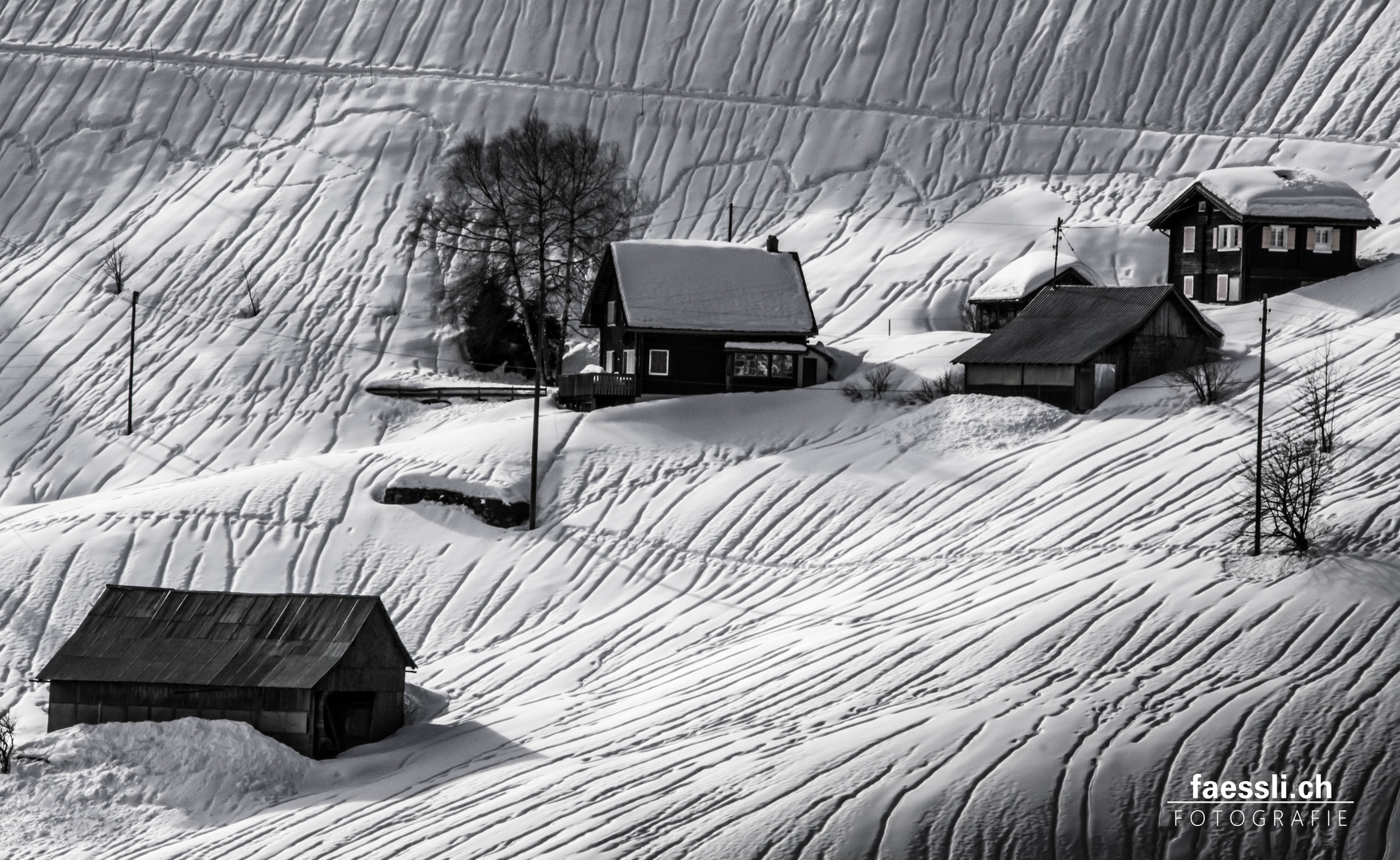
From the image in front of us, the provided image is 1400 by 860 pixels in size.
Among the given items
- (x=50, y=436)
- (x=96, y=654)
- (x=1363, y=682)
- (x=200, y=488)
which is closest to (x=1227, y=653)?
(x=1363, y=682)

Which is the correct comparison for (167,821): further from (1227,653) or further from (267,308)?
(267,308)

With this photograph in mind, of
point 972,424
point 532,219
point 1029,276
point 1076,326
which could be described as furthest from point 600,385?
point 1029,276

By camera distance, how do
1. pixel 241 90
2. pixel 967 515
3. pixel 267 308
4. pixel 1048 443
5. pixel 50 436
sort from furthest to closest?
pixel 241 90 → pixel 267 308 → pixel 50 436 → pixel 1048 443 → pixel 967 515

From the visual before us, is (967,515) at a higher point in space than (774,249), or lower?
lower

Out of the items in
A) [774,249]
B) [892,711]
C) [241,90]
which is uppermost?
[241,90]

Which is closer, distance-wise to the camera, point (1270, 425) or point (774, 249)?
point (1270, 425)

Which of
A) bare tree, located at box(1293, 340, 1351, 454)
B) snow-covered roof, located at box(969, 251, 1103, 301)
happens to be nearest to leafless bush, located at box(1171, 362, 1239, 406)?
bare tree, located at box(1293, 340, 1351, 454)
